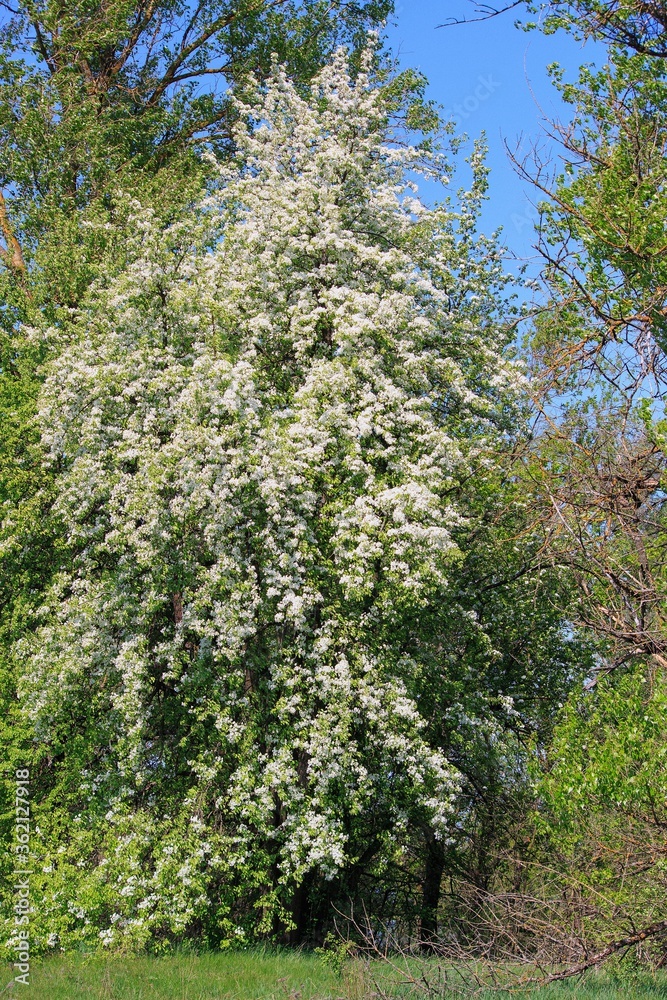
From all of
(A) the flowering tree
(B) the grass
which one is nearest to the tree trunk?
(A) the flowering tree

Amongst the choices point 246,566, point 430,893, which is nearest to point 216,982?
point 246,566

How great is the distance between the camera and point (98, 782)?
40.3 feet

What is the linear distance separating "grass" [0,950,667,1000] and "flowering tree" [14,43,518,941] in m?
0.74

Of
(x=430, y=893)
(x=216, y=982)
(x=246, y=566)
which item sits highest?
(x=246, y=566)

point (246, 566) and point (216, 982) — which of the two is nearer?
point (216, 982)

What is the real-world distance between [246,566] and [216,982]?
4848mm

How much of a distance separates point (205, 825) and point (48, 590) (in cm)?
441

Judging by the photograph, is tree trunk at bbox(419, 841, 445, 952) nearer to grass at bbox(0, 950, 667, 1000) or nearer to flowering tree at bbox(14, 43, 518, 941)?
flowering tree at bbox(14, 43, 518, 941)

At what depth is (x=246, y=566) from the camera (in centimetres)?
1195

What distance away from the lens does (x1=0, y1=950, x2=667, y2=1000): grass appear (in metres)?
8.55

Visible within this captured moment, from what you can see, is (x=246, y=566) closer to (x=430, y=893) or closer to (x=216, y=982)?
(x=216, y=982)

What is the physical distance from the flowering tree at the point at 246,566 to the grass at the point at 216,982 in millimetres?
738

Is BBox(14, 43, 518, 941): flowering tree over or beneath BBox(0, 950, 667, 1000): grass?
over

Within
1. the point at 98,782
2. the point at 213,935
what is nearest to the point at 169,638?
the point at 98,782
